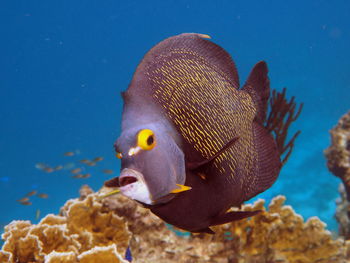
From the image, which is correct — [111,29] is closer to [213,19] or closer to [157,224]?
[213,19]

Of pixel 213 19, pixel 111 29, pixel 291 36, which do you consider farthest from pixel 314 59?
pixel 111 29

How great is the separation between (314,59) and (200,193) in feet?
153

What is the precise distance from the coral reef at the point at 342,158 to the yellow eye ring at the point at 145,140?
233 inches

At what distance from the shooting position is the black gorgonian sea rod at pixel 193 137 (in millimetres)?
792

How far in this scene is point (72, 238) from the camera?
9.64 feet

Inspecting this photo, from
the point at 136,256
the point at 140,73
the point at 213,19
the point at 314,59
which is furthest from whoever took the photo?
the point at 213,19

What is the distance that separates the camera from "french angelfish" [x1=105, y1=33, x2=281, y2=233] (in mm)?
792

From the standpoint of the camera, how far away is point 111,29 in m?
74.8

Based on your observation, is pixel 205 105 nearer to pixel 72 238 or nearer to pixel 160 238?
pixel 72 238

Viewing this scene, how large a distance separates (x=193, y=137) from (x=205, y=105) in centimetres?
17

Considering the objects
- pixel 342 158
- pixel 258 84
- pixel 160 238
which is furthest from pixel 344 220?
pixel 258 84

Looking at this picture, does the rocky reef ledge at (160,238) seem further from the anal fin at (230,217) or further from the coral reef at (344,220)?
the anal fin at (230,217)

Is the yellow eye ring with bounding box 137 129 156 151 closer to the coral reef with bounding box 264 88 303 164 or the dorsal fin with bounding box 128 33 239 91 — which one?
the dorsal fin with bounding box 128 33 239 91

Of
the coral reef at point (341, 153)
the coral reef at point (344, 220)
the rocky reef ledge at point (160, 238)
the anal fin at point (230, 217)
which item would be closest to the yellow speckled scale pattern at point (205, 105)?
the anal fin at point (230, 217)
